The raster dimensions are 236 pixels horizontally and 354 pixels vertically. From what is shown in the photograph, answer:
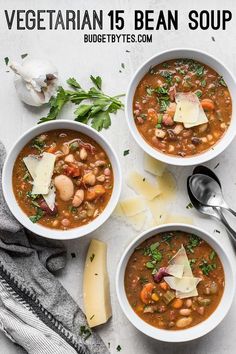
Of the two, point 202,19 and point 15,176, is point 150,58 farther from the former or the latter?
point 15,176

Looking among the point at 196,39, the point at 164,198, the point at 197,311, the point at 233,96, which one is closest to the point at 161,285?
the point at 197,311

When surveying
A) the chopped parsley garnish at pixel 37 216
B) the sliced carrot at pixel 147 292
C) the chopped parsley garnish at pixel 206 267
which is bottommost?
the sliced carrot at pixel 147 292

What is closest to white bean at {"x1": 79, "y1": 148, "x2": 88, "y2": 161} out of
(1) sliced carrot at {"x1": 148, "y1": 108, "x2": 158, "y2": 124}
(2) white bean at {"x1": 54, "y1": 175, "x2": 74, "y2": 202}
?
(2) white bean at {"x1": 54, "y1": 175, "x2": 74, "y2": 202}

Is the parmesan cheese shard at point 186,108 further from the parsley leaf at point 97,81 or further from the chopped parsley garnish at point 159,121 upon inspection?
the parsley leaf at point 97,81

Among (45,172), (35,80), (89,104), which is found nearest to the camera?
(45,172)

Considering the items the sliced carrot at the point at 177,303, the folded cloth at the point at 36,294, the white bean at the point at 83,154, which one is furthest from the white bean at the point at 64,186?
the sliced carrot at the point at 177,303

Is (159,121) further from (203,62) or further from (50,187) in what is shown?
(50,187)

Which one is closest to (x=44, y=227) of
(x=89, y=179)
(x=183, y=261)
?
(x=89, y=179)
